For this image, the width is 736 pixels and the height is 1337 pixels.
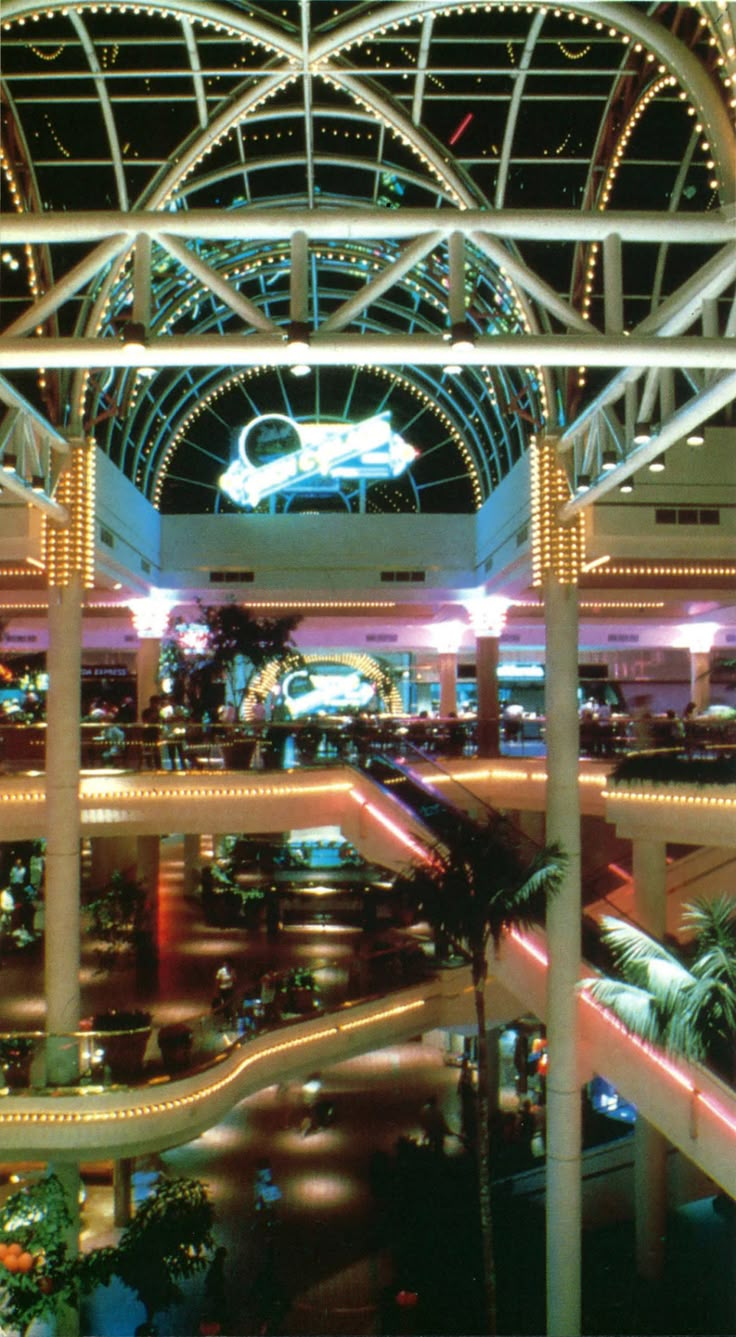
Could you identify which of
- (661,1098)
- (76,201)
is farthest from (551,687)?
(76,201)

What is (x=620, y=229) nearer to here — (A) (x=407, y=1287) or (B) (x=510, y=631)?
(A) (x=407, y=1287)

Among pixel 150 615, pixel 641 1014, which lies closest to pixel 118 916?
pixel 150 615

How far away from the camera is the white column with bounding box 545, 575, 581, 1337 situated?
13.0m

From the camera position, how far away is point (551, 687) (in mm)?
13609

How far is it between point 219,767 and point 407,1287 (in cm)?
848

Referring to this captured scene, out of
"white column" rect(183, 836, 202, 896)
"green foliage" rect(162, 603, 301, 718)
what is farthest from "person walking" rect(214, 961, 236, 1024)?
"white column" rect(183, 836, 202, 896)

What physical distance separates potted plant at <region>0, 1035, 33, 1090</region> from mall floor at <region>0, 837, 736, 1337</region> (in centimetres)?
360

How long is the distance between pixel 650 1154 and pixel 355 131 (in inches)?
662

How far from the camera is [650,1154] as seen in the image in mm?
16469

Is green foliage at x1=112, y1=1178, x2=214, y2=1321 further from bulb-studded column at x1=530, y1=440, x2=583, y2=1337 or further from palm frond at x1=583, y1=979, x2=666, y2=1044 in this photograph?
palm frond at x1=583, y1=979, x2=666, y2=1044

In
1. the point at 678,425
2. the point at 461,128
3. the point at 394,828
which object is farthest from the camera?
the point at 394,828

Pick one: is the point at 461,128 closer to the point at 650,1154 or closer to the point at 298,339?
the point at 298,339

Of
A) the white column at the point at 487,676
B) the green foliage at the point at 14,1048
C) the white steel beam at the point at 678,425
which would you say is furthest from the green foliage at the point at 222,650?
the white steel beam at the point at 678,425

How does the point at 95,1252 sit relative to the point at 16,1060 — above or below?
below
